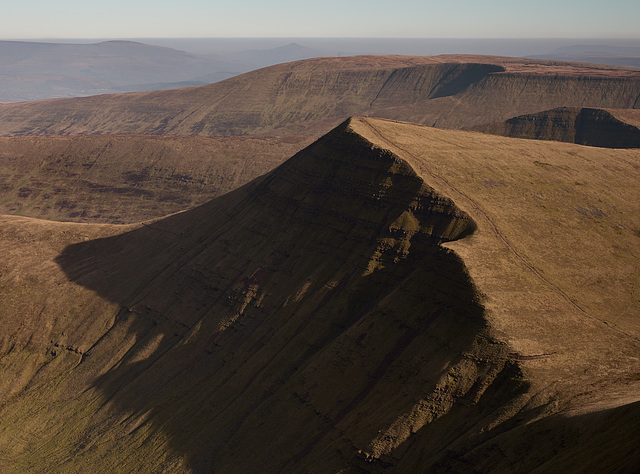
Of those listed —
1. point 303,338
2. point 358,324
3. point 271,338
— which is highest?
point 358,324

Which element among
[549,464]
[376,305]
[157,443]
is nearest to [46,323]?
[157,443]

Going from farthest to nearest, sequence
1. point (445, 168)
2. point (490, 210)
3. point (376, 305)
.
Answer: point (445, 168) < point (490, 210) < point (376, 305)

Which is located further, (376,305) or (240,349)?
(240,349)

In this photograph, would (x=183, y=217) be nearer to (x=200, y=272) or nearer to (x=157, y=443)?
(x=200, y=272)

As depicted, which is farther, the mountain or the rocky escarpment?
the rocky escarpment

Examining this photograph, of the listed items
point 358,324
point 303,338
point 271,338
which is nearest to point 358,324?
point 358,324

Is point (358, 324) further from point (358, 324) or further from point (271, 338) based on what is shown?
point (271, 338)
